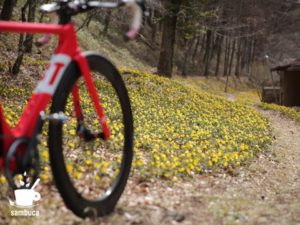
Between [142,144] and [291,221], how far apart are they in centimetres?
376

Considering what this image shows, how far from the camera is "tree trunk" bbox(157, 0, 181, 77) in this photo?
2267 cm

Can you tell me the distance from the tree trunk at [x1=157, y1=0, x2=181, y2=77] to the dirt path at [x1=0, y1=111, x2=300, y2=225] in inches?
617

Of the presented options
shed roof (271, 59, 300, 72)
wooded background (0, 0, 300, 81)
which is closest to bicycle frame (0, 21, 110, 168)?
wooded background (0, 0, 300, 81)

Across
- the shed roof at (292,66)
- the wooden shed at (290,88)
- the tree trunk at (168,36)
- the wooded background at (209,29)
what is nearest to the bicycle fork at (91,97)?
the wooded background at (209,29)

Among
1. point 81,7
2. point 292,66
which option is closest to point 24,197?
point 81,7

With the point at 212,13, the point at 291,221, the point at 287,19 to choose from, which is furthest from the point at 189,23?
the point at 287,19

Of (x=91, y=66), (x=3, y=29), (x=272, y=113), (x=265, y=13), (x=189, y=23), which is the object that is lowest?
(x=272, y=113)

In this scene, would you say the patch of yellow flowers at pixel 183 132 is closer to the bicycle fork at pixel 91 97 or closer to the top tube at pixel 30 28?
the bicycle fork at pixel 91 97

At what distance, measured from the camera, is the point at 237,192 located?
641 cm

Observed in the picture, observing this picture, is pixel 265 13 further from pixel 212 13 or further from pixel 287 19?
pixel 212 13

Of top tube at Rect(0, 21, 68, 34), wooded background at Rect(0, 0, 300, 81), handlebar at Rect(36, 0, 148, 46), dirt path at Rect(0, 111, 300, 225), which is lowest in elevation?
dirt path at Rect(0, 111, 300, 225)

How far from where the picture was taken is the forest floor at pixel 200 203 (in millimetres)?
4168

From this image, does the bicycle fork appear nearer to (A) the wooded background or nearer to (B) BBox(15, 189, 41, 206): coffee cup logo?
(B) BBox(15, 189, 41, 206): coffee cup logo

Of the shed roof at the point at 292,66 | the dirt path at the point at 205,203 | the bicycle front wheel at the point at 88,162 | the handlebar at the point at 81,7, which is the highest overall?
the shed roof at the point at 292,66
